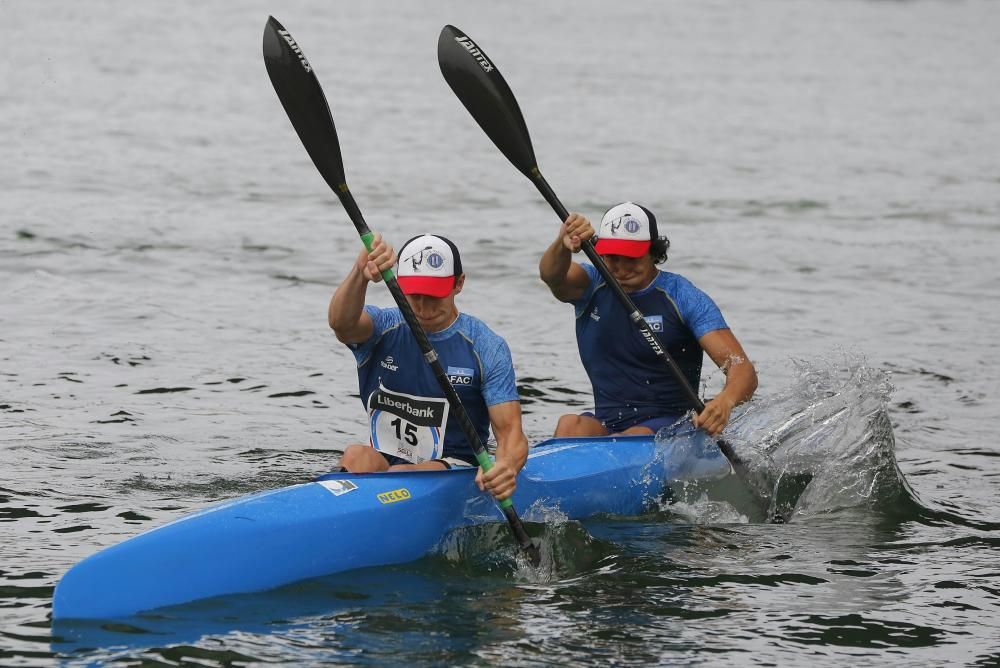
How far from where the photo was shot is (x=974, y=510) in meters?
9.08

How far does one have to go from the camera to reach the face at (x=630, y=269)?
8852mm

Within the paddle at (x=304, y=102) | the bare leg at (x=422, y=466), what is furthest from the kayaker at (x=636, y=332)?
the paddle at (x=304, y=102)

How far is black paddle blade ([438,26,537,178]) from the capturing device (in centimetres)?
904

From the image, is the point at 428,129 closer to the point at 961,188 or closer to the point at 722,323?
the point at 961,188

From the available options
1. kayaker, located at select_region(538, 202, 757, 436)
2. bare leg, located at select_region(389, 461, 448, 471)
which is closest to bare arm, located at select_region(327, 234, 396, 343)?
bare leg, located at select_region(389, 461, 448, 471)

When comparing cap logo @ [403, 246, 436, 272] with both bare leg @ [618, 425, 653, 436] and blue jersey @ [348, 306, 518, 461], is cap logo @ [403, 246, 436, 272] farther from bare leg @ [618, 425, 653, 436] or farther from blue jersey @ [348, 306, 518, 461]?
bare leg @ [618, 425, 653, 436]

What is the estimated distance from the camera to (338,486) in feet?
23.9

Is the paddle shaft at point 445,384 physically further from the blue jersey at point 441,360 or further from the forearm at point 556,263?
the forearm at point 556,263

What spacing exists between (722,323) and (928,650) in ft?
8.83

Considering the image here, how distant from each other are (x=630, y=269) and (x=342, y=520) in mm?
2623

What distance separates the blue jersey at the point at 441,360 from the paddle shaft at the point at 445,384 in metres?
0.12

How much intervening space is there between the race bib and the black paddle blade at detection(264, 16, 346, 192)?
47.0 inches

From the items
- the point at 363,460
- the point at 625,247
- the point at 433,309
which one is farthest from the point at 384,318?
the point at 625,247

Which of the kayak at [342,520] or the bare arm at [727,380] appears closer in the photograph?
the kayak at [342,520]
